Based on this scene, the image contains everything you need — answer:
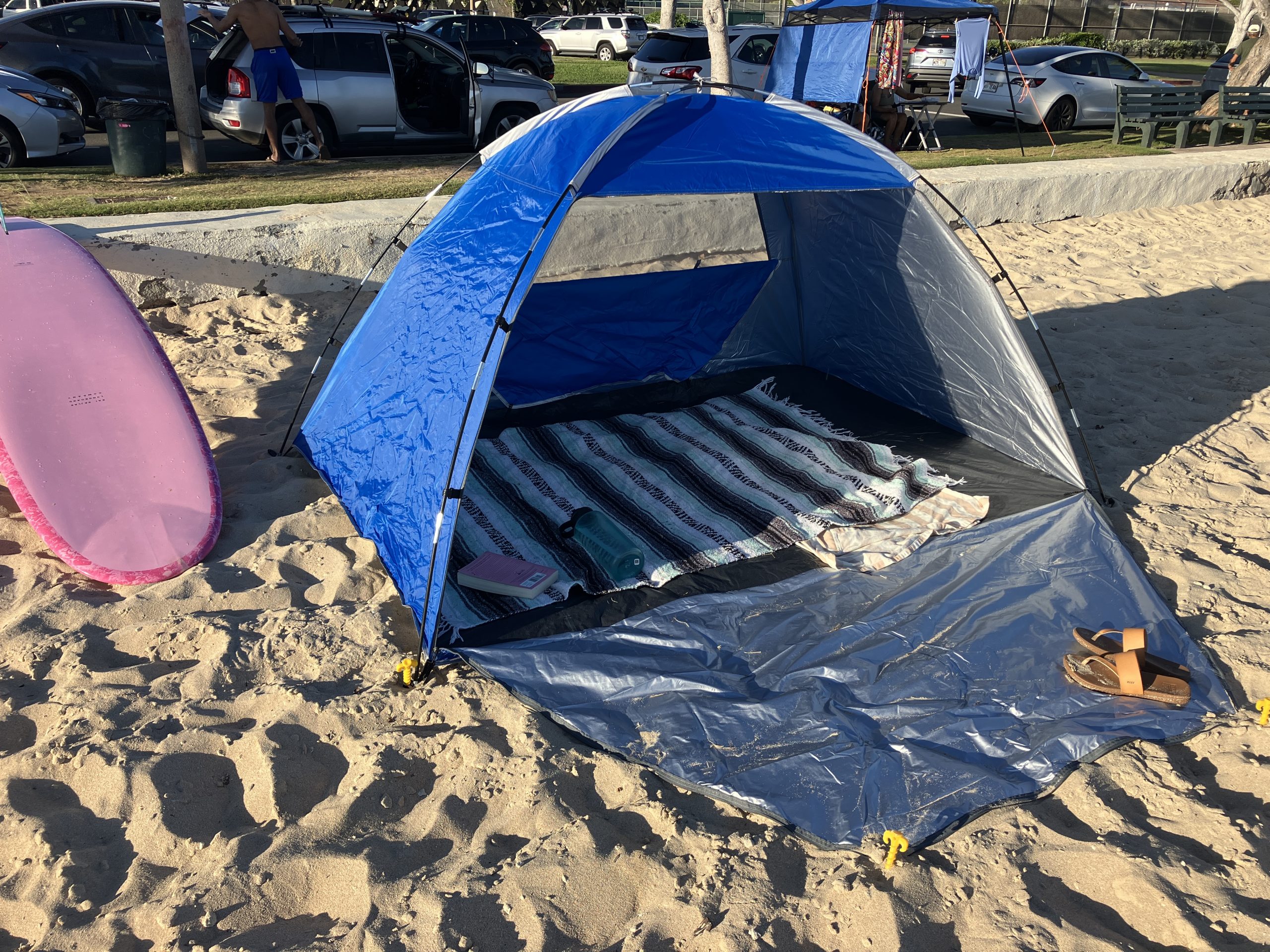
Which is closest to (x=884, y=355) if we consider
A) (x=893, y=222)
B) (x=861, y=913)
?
(x=893, y=222)

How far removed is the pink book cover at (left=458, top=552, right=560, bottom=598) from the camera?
11.1ft

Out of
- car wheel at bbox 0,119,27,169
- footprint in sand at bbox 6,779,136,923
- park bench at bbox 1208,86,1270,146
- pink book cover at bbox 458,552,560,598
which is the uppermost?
car wheel at bbox 0,119,27,169

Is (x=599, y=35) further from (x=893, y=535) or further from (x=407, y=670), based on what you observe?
(x=407, y=670)

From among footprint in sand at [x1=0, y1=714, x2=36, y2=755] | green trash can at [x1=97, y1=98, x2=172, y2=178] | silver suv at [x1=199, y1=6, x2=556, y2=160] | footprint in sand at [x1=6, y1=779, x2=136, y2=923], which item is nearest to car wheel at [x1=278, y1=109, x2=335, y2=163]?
silver suv at [x1=199, y1=6, x2=556, y2=160]

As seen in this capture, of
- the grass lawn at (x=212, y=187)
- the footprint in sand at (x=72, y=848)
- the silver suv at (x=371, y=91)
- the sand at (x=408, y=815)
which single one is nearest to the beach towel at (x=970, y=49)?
the silver suv at (x=371, y=91)

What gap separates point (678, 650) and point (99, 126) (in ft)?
32.8

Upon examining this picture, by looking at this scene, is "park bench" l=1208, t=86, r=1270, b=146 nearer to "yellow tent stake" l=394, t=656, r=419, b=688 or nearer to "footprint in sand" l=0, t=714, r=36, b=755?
"yellow tent stake" l=394, t=656, r=419, b=688

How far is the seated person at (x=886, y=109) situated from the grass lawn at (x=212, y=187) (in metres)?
5.22

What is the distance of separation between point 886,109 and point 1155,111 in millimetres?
3027

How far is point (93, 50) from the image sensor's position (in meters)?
9.66

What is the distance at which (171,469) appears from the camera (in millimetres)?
3598

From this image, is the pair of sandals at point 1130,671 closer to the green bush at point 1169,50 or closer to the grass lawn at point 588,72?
the grass lawn at point 588,72

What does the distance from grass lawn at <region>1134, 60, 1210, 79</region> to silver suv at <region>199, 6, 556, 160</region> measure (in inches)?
776

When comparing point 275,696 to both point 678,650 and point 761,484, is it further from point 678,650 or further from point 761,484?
point 761,484
